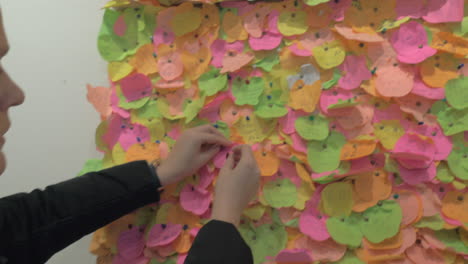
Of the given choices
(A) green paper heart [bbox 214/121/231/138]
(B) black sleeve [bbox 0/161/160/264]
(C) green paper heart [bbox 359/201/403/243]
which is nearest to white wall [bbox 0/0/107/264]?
(B) black sleeve [bbox 0/161/160/264]

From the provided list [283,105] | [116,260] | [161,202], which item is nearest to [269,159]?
[283,105]

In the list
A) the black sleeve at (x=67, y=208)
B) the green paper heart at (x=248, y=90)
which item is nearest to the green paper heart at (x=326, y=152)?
the green paper heart at (x=248, y=90)

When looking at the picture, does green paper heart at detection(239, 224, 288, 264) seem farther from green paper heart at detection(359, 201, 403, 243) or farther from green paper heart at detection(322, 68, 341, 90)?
green paper heart at detection(322, 68, 341, 90)

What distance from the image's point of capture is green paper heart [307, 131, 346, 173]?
0.55 meters

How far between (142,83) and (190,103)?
0.10 m

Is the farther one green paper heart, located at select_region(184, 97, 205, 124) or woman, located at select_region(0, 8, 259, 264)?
green paper heart, located at select_region(184, 97, 205, 124)

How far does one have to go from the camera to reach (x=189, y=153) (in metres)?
0.56

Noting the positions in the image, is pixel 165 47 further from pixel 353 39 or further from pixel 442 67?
pixel 442 67

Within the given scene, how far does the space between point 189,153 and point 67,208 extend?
20 cm

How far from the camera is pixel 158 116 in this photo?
2.03ft

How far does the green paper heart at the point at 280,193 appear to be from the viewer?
567mm

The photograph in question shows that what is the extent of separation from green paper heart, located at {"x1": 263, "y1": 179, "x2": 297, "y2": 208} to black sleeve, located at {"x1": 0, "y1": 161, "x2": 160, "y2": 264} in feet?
0.61

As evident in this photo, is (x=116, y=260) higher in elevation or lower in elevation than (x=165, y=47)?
lower

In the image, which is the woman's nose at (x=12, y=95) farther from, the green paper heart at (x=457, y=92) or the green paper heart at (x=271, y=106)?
the green paper heart at (x=457, y=92)
